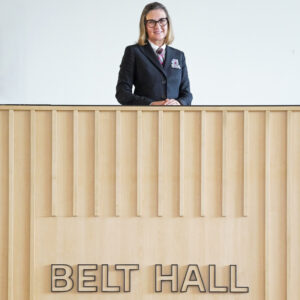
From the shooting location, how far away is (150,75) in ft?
10.7

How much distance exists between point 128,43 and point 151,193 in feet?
7.46

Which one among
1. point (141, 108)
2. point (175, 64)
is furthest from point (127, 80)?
point (141, 108)

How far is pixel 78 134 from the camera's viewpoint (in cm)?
290

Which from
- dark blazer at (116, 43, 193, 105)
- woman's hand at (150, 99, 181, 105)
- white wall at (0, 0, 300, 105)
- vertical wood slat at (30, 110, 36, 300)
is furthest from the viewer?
white wall at (0, 0, 300, 105)

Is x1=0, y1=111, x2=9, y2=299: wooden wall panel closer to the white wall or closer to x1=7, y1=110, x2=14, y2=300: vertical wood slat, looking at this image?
x1=7, y1=110, x2=14, y2=300: vertical wood slat

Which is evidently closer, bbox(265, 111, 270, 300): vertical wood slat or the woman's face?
bbox(265, 111, 270, 300): vertical wood slat

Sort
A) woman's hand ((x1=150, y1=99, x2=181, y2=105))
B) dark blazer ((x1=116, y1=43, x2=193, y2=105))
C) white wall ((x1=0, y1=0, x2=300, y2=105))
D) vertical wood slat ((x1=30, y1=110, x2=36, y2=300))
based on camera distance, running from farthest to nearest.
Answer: white wall ((x1=0, y1=0, x2=300, y2=105)) < dark blazer ((x1=116, y1=43, x2=193, y2=105)) < woman's hand ((x1=150, y1=99, x2=181, y2=105)) < vertical wood slat ((x1=30, y1=110, x2=36, y2=300))

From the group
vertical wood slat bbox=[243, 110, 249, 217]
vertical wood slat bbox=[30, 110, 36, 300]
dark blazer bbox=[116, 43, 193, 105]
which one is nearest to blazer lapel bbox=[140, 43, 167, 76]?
dark blazer bbox=[116, 43, 193, 105]

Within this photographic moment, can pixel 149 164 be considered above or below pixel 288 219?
above

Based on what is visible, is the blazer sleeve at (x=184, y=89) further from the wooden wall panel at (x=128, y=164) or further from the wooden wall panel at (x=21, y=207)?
the wooden wall panel at (x=21, y=207)

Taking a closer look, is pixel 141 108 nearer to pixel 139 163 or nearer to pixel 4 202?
pixel 139 163

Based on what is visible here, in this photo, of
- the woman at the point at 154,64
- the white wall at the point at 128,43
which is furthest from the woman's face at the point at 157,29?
the white wall at the point at 128,43

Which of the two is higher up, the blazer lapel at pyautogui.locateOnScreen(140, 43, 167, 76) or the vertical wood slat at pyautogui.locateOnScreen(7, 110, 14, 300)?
the blazer lapel at pyautogui.locateOnScreen(140, 43, 167, 76)

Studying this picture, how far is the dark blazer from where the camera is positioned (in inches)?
128
